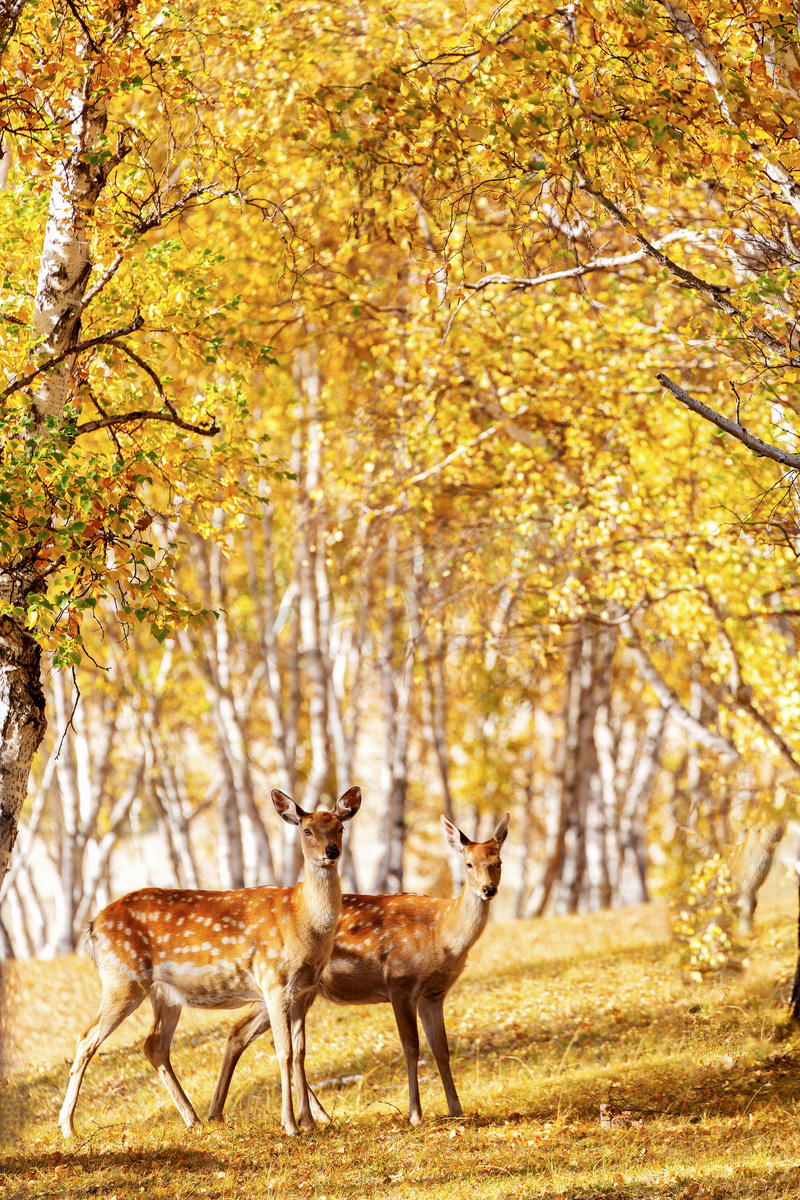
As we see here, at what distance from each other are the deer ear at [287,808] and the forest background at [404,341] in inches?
65.3

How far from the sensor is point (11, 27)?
7.44 metres

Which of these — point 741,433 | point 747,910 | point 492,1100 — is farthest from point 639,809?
point 741,433

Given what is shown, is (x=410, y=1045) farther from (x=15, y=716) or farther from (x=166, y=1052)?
(x=15, y=716)

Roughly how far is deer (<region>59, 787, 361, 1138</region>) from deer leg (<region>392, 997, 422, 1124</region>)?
69cm

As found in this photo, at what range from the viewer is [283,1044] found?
26.7ft

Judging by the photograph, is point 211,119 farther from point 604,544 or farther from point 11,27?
point 604,544

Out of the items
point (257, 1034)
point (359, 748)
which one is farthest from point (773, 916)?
point (359, 748)

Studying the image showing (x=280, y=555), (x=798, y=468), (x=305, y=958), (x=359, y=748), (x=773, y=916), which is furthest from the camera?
(x=359, y=748)

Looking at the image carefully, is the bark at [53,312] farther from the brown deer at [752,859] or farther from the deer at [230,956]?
the brown deer at [752,859]

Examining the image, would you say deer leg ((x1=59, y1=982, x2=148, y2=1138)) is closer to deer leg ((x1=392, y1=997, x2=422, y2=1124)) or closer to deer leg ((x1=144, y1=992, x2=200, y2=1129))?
deer leg ((x1=144, y1=992, x2=200, y2=1129))

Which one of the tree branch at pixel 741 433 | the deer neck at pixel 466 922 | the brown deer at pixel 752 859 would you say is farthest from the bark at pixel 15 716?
the brown deer at pixel 752 859

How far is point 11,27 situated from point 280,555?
18.4m

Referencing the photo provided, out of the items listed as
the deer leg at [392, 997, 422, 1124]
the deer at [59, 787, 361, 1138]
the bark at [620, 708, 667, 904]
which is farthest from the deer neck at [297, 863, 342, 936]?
the bark at [620, 708, 667, 904]

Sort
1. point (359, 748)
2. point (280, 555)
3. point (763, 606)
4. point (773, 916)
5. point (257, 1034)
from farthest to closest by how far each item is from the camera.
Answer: point (359, 748) → point (280, 555) → point (773, 916) → point (763, 606) → point (257, 1034)
